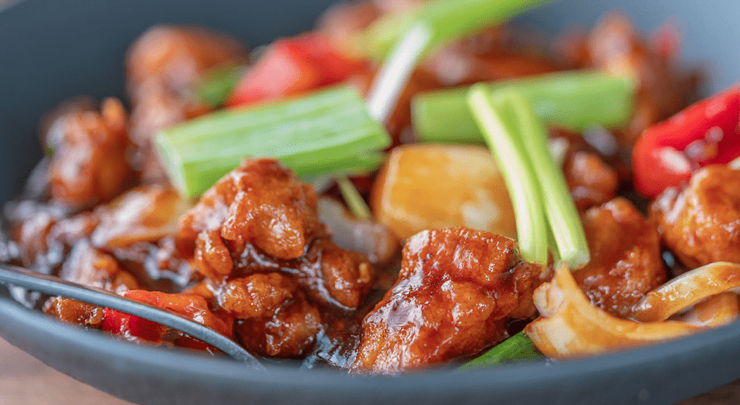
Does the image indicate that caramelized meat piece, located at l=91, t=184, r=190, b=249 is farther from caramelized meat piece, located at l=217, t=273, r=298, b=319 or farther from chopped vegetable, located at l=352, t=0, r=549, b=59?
chopped vegetable, located at l=352, t=0, r=549, b=59

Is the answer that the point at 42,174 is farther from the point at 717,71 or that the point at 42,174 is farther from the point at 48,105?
the point at 717,71

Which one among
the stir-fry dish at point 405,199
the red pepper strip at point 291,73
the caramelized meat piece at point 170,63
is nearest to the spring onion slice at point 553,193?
the stir-fry dish at point 405,199

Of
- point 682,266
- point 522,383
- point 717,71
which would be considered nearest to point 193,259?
point 522,383

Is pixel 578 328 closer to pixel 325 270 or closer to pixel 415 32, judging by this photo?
pixel 325 270

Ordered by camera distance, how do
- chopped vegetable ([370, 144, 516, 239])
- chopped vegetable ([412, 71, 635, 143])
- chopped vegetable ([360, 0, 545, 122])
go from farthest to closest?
chopped vegetable ([360, 0, 545, 122]), chopped vegetable ([412, 71, 635, 143]), chopped vegetable ([370, 144, 516, 239])


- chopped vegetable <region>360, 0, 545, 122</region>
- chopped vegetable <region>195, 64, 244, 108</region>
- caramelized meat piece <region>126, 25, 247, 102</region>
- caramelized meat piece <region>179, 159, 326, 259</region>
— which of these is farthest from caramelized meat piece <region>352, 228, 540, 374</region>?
caramelized meat piece <region>126, 25, 247, 102</region>

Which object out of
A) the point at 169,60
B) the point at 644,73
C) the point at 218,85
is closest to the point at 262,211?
the point at 218,85
